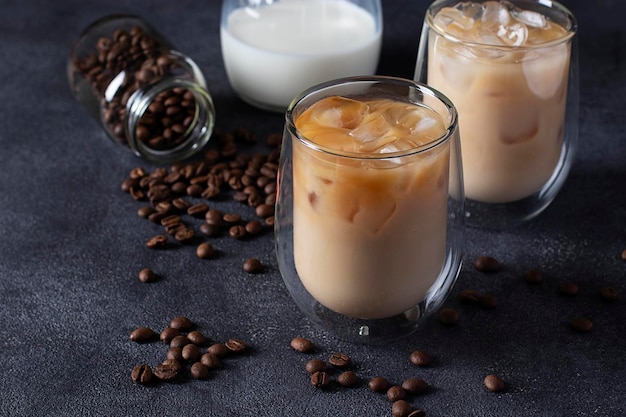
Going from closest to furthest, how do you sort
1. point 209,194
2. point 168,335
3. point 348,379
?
point 348,379 < point 168,335 < point 209,194

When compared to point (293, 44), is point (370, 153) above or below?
above

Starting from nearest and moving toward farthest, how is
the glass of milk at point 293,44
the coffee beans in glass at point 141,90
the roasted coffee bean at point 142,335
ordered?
the roasted coffee bean at point 142,335 → the coffee beans in glass at point 141,90 → the glass of milk at point 293,44

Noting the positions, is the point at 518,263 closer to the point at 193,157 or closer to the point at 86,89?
the point at 193,157

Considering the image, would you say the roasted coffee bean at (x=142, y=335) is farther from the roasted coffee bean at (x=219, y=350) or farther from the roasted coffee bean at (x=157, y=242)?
the roasted coffee bean at (x=157, y=242)

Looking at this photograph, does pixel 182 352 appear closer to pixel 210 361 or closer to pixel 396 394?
pixel 210 361

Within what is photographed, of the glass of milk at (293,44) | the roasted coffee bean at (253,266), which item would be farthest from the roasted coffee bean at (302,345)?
the glass of milk at (293,44)

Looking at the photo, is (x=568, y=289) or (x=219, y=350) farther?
(x=568, y=289)

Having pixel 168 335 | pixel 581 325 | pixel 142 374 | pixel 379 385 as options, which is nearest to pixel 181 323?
pixel 168 335
